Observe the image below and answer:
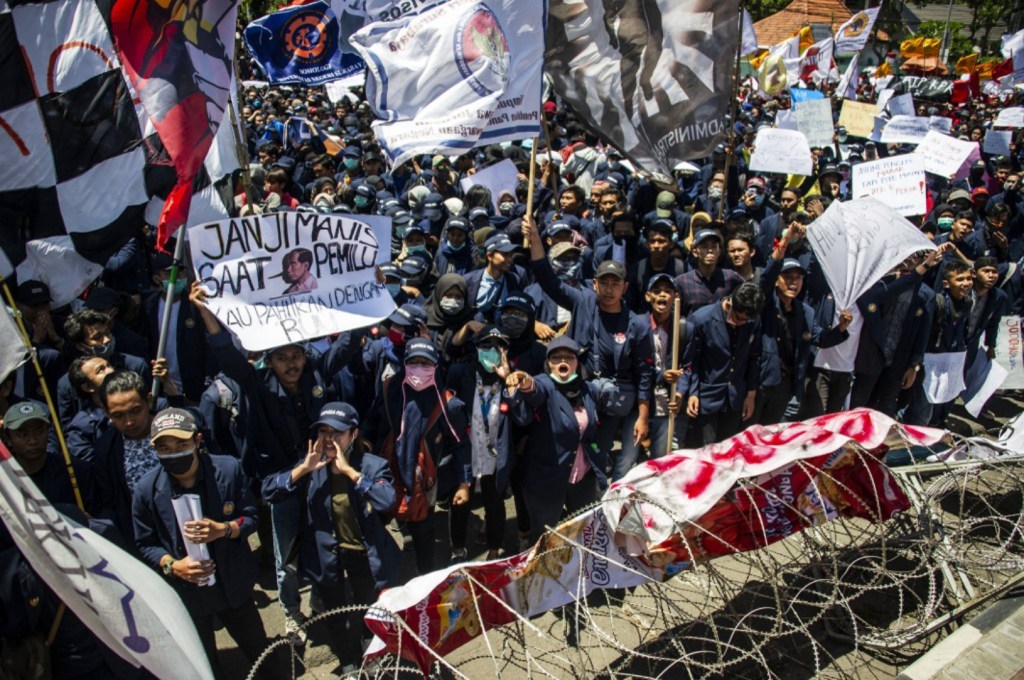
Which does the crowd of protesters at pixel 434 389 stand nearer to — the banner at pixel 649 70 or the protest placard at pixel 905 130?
the banner at pixel 649 70

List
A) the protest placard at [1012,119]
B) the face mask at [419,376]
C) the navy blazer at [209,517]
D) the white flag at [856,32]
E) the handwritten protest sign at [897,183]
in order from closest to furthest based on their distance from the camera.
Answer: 1. the navy blazer at [209,517]
2. the face mask at [419,376]
3. the handwritten protest sign at [897,183]
4. the protest placard at [1012,119]
5. the white flag at [856,32]

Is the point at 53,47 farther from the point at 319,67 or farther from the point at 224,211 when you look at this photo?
the point at 319,67

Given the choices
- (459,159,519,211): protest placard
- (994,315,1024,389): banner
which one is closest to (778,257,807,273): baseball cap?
(994,315,1024,389): banner

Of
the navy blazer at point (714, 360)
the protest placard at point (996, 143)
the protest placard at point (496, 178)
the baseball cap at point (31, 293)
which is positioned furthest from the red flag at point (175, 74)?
the protest placard at point (996, 143)

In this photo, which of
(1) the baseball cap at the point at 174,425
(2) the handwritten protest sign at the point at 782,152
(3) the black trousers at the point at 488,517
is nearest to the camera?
(1) the baseball cap at the point at 174,425

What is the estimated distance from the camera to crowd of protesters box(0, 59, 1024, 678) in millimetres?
3721

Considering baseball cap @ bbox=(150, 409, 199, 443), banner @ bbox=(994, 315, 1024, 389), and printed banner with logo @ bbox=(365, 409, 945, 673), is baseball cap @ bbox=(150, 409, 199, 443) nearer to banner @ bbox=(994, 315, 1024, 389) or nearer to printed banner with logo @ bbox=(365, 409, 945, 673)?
printed banner with logo @ bbox=(365, 409, 945, 673)

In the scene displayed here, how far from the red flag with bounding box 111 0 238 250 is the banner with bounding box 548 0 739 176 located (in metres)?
2.76

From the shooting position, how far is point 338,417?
3889 mm

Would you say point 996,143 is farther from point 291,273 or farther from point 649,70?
point 291,273

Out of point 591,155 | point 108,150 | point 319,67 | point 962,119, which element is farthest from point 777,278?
point 962,119

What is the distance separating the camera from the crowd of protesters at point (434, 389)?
3.72 m

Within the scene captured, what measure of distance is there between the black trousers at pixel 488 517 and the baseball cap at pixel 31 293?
3061 mm

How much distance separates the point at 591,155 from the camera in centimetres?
1216
